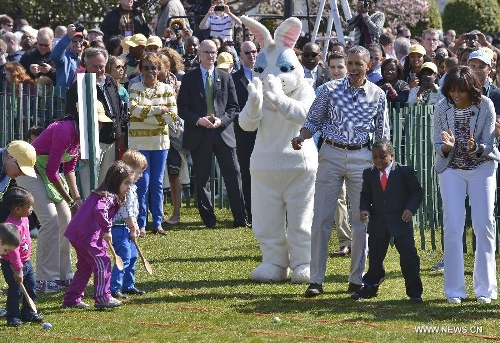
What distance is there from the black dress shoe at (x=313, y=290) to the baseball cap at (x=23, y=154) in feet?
8.78

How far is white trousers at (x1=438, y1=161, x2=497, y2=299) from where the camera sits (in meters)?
10.2

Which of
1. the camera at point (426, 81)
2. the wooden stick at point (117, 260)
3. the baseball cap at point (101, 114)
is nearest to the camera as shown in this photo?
the wooden stick at point (117, 260)

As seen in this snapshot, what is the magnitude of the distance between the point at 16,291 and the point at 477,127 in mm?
4137

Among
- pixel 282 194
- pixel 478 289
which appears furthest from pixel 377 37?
pixel 478 289

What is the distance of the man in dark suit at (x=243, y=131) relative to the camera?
14875mm

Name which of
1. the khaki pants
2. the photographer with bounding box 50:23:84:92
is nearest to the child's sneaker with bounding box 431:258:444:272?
the khaki pants

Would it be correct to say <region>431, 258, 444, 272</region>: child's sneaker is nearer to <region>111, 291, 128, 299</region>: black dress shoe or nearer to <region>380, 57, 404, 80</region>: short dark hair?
<region>111, 291, 128, 299</region>: black dress shoe

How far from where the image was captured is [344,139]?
1062 cm

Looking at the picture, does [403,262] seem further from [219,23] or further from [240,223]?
[219,23]

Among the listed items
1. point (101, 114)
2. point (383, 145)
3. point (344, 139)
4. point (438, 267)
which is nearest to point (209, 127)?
point (101, 114)

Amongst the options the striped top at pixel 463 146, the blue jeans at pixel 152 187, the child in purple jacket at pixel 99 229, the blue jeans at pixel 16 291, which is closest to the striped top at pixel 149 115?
the blue jeans at pixel 152 187

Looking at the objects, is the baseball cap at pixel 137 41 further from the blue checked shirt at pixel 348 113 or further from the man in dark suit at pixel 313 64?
the blue checked shirt at pixel 348 113

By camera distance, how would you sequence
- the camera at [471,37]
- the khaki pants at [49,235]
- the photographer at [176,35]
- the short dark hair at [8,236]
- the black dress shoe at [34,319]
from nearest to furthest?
1. the short dark hair at [8,236]
2. the black dress shoe at [34,319]
3. the khaki pants at [49,235]
4. the camera at [471,37]
5. the photographer at [176,35]

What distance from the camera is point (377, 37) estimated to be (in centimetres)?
1798
